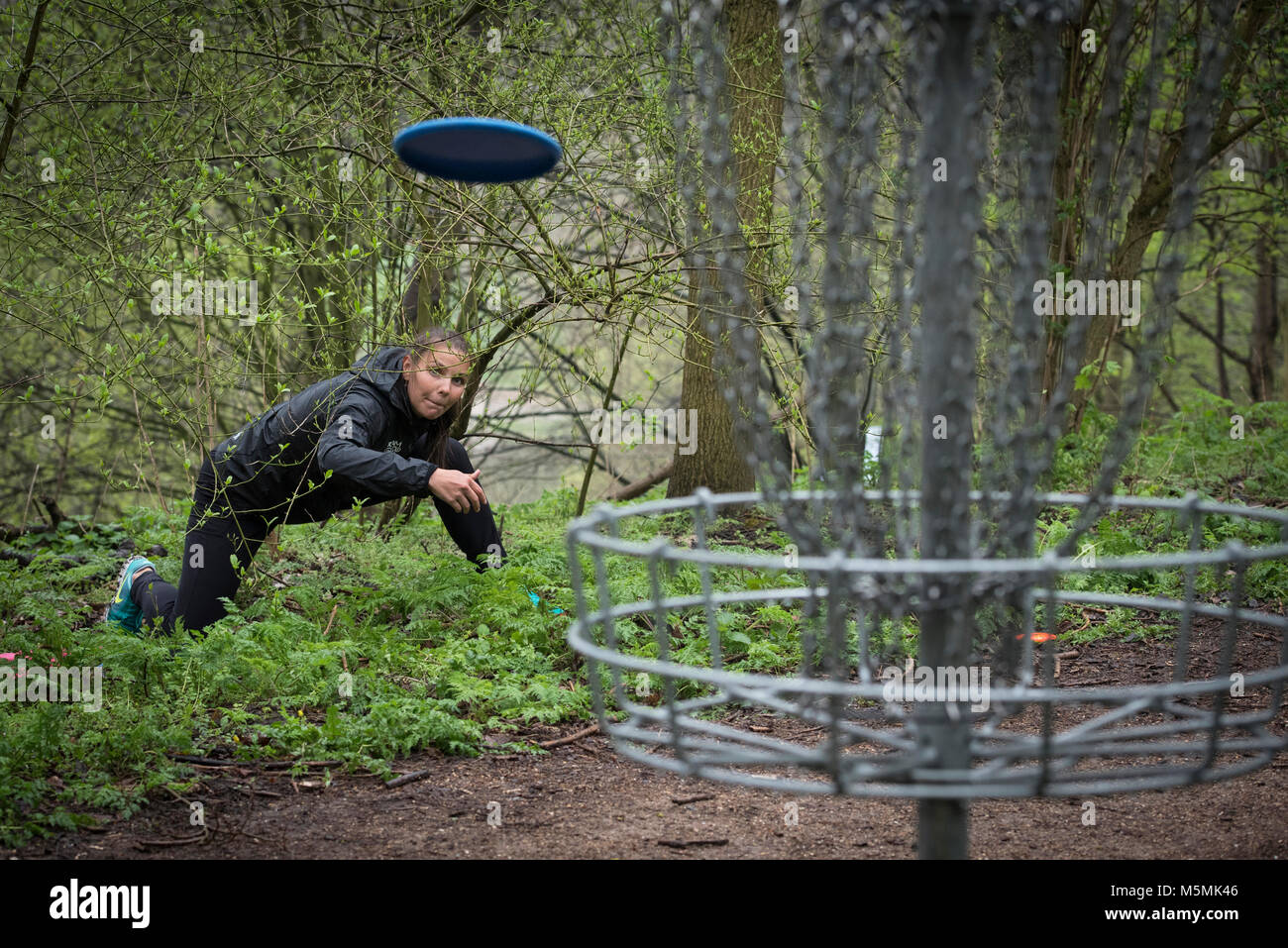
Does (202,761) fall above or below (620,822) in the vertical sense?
above

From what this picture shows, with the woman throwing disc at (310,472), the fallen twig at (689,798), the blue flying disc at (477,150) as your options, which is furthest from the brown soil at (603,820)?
the blue flying disc at (477,150)

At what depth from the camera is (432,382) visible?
612cm

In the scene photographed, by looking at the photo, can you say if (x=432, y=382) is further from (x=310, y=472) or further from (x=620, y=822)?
(x=620, y=822)

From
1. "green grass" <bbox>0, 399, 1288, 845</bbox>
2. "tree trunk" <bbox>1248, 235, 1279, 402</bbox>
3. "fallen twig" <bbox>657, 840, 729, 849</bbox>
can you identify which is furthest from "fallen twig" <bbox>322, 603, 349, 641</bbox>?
"tree trunk" <bbox>1248, 235, 1279, 402</bbox>

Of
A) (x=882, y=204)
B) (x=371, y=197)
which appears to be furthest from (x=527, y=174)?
(x=882, y=204)

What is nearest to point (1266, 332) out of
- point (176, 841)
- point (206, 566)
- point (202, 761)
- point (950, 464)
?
point (206, 566)

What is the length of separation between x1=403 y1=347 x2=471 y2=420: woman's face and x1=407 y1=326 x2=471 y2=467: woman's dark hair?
33mm

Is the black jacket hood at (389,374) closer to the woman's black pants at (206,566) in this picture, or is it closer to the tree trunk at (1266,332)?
the woman's black pants at (206,566)

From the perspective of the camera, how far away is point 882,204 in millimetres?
9055

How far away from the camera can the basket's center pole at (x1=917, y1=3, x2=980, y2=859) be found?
2037mm

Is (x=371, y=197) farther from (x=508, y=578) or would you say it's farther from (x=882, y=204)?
(x=882, y=204)

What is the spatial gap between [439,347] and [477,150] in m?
3.20

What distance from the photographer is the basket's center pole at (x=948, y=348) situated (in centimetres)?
204

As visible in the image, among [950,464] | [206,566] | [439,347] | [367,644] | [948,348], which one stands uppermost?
[439,347]
